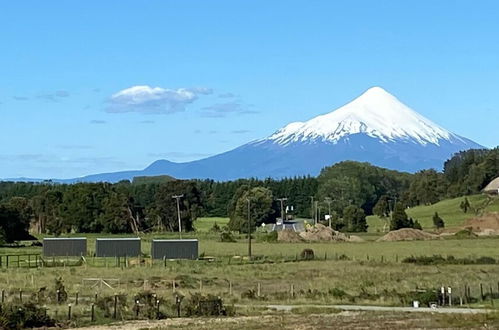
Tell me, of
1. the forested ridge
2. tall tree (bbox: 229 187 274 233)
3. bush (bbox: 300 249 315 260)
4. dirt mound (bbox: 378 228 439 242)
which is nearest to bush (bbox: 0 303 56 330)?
bush (bbox: 300 249 315 260)

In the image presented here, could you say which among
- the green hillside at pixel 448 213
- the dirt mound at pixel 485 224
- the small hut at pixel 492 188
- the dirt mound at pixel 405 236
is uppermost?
the small hut at pixel 492 188

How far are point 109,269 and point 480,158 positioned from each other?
5845 inches

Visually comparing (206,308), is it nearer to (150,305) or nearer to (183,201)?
(150,305)

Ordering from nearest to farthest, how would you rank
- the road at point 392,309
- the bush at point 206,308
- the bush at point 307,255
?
the road at point 392,309 < the bush at point 206,308 < the bush at point 307,255

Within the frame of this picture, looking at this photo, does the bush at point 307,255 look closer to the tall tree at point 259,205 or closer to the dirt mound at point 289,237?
the dirt mound at point 289,237

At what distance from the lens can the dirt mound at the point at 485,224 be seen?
117375 mm

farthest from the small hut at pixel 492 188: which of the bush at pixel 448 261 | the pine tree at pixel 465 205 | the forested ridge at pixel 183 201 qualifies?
the bush at pixel 448 261

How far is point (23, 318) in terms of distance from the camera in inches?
1240

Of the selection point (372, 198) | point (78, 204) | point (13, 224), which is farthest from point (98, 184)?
point (372, 198)

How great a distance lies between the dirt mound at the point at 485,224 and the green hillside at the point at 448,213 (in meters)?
6.50

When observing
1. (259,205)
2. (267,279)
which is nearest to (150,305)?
(267,279)

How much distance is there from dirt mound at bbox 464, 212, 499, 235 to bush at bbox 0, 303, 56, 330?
9084cm

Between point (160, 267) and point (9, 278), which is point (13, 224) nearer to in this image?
point (160, 267)

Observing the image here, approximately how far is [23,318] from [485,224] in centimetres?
9953
